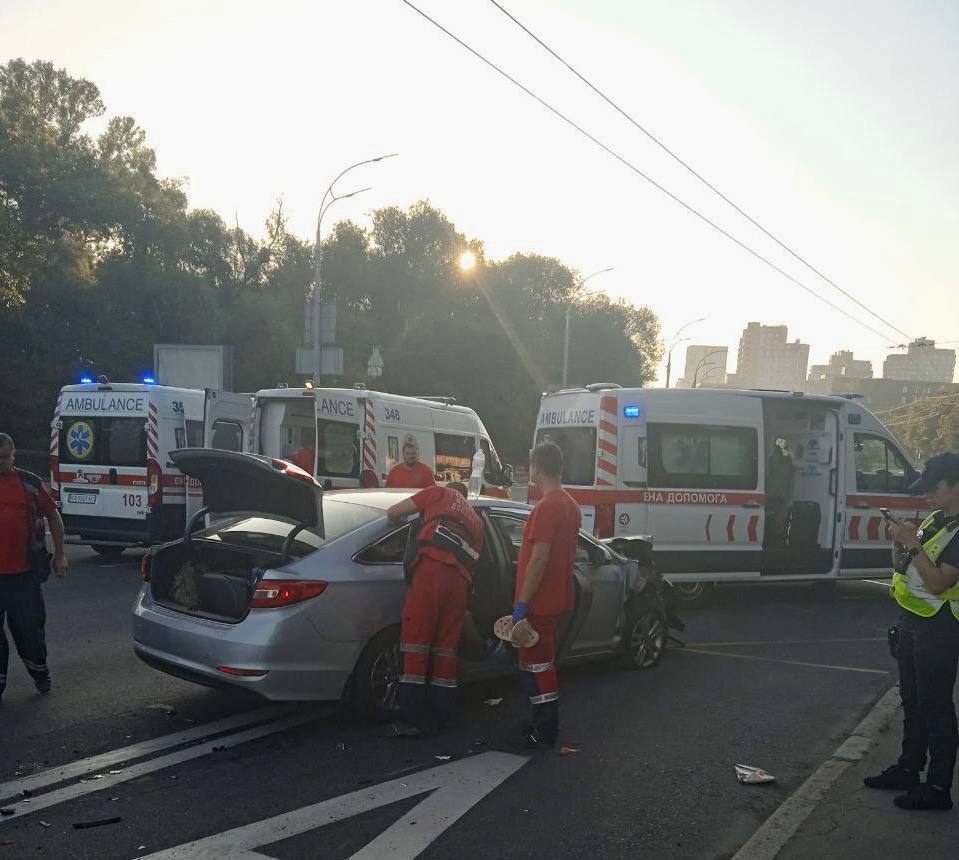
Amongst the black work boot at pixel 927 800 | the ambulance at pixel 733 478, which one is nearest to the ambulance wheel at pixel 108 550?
the ambulance at pixel 733 478

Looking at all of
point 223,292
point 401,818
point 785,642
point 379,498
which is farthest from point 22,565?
point 223,292

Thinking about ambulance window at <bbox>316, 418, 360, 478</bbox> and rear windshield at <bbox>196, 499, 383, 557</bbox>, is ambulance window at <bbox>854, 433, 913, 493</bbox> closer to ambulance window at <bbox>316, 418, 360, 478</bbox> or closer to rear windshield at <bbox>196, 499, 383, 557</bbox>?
ambulance window at <bbox>316, 418, 360, 478</bbox>

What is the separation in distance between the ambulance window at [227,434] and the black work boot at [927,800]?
10662 millimetres

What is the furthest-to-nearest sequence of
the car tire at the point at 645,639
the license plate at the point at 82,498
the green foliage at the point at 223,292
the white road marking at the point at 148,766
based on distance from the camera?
the green foliage at the point at 223,292, the license plate at the point at 82,498, the car tire at the point at 645,639, the white road marking at the point at 148,766

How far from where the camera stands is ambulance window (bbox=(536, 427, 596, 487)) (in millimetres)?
A: 10953

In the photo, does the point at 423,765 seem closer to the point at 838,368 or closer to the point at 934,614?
the point at 934,614

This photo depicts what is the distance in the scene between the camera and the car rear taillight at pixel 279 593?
5.22 m

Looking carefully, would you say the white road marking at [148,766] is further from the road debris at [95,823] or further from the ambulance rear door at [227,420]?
the ambulance rear door at [227,420]

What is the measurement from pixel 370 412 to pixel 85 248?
79.3 feet

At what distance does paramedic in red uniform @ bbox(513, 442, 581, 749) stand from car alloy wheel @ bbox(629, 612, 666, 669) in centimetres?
221

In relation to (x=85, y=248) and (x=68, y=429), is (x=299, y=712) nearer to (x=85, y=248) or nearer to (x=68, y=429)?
(x=68, y=429)

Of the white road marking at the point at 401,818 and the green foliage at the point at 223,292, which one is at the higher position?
the green foliage at the point at 223,292

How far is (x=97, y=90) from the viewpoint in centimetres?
4138

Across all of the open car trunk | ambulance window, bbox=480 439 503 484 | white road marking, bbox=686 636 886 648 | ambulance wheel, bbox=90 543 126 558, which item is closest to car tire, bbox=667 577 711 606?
white road marking, bbox=686 636 886 648
